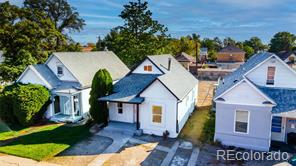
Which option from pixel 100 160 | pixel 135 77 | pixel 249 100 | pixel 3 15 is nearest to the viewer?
pixel 100 160

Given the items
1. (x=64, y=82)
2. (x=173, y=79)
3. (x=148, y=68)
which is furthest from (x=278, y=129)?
(x=64, y=82)

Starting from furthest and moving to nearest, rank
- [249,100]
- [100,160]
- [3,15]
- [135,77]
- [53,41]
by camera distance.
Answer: [53,41], [3,15], [135,77], [249,100], [100,160]

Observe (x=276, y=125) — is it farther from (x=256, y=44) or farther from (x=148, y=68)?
(x=256, y=44)

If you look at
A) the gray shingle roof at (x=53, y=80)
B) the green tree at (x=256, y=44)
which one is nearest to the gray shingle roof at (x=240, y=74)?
the gray shingle roof at (x=53, y=80)

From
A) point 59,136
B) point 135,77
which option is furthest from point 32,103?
point 135,77

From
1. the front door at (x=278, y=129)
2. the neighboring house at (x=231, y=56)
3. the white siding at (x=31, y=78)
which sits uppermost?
the neighboring house at (x=231, y=56)

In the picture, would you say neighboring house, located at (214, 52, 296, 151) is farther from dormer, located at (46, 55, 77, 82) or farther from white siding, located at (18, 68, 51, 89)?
white siding, located at (18, 68, 51, 89)

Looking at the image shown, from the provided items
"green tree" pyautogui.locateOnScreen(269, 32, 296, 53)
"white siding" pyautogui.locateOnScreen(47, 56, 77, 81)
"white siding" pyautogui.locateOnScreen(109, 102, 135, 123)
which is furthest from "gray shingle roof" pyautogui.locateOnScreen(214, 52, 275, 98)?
"green tree" pyautogui.locateOnScreen(269, 32, 296, 53)

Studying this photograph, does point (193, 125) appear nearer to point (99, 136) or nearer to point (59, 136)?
point (99, 136)

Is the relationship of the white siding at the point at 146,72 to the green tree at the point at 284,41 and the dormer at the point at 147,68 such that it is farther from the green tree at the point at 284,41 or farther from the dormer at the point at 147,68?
the green tree at the point at 284,41
